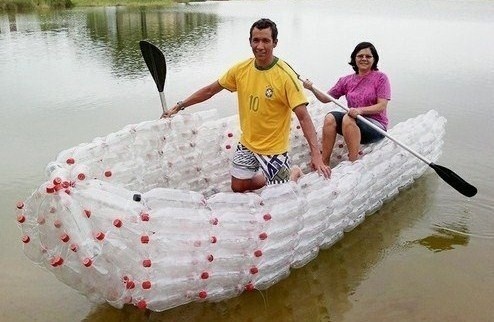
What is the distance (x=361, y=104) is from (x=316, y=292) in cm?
225

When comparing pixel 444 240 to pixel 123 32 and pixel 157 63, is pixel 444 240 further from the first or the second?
pixel 123 32

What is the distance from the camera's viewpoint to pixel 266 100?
4.07 meters

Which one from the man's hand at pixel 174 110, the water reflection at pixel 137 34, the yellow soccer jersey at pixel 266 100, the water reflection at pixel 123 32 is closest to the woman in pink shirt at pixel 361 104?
the yellow soccer jersey at pixel 266 100

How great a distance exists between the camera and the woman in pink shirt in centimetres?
512

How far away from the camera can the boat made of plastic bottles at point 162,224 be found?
305cm

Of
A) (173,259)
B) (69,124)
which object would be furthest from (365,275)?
(69,124)

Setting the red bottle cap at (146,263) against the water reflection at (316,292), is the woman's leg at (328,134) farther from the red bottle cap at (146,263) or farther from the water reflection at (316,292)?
the red bottle cap at (146,263)

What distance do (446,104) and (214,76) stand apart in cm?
510

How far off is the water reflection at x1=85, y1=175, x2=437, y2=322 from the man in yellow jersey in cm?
83

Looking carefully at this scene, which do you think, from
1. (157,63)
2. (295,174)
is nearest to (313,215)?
(295,174)

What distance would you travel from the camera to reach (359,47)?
522 centimetres

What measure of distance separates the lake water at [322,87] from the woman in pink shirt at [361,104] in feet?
2.73

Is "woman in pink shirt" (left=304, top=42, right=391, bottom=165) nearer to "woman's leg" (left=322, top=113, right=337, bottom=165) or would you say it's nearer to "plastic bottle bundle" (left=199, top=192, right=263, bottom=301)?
"woman's leg" (left=322, top=113, right=337, bottom=165)

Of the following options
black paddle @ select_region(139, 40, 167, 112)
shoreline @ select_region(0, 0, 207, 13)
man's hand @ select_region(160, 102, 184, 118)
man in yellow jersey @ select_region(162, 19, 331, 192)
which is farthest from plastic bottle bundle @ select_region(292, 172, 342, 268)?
shoreline @ select_region(0, 0, 207, 13)
